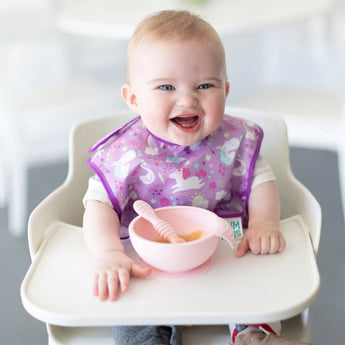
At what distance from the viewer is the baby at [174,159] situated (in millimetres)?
952

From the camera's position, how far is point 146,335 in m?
0.95

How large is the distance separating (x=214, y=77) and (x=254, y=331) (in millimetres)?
419

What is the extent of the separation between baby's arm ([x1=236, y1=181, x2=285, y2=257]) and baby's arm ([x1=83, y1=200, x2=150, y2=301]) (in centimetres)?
19

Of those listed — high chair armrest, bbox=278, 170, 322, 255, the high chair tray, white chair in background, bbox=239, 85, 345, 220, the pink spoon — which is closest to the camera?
the high chair tray

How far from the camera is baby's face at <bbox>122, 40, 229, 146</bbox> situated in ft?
3.18

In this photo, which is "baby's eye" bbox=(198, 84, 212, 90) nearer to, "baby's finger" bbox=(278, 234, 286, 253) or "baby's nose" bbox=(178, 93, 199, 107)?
"baby's nose" bbox=(178, 93, 199, 107)

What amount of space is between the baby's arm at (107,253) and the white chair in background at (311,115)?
120 cm

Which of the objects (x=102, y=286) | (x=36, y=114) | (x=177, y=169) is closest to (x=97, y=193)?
(x=177, y=169)

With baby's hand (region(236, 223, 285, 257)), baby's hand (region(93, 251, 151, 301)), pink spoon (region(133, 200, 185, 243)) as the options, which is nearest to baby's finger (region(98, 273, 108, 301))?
baby's hand (region(93, 251, 151, 301))

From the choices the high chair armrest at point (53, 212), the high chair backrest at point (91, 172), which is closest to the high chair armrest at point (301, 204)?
the high chair backrest at point (91, 172)

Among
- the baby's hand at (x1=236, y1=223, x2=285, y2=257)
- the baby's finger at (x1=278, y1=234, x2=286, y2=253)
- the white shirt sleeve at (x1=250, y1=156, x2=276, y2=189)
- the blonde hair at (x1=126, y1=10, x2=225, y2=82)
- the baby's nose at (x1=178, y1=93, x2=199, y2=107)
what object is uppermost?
the blonde hair at (x1=126, y1=10, x2=225, y2=82)

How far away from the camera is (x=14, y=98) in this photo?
224 centimetres

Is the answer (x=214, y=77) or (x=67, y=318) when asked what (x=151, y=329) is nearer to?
(x=67, y=318)

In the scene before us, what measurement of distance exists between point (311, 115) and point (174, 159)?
118 centimetres
